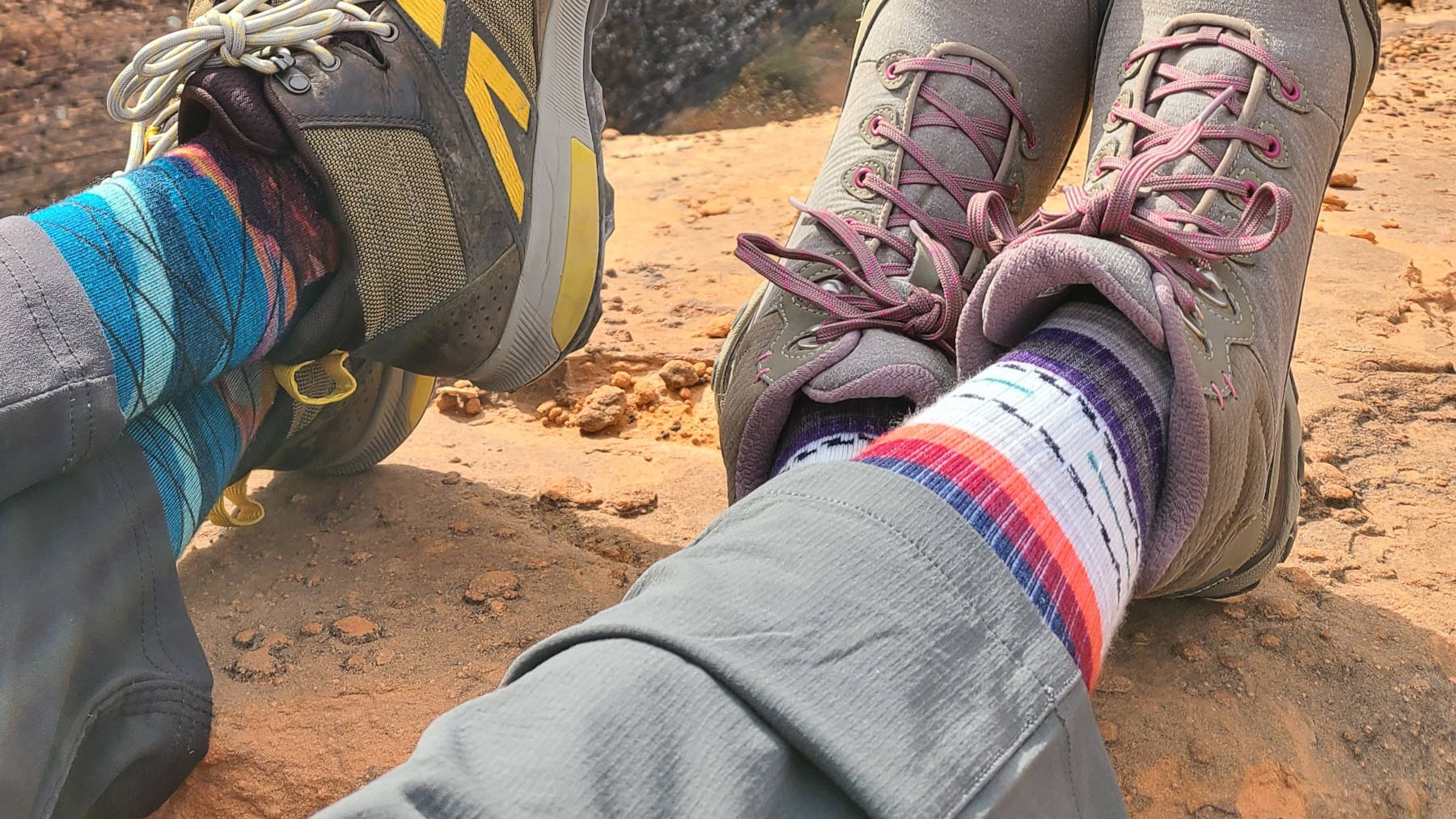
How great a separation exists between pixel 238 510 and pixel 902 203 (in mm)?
1003

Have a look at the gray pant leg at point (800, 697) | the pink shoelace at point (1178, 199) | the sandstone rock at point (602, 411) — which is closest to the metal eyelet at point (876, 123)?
the pink shoelace at point (1178, 199)

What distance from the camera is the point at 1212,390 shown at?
2.99ft

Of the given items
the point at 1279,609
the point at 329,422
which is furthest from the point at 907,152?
the point at 329,422

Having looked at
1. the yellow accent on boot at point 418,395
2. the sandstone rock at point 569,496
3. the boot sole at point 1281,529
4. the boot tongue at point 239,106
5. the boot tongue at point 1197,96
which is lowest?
the sandstone rock at point 569,496

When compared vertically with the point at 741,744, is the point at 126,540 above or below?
below

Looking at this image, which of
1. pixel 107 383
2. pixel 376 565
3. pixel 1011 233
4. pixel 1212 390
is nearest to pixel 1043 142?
pixel 1011 233

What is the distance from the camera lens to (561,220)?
1.52 m

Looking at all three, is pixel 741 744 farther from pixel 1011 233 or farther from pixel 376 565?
pixel 376 565

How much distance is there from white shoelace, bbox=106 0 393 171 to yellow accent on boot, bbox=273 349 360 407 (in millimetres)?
280

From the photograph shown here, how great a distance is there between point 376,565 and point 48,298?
625mm

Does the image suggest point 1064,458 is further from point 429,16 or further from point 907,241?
point 429,16

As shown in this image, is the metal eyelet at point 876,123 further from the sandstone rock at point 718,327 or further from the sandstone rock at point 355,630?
the sandstone rock at point 355,630

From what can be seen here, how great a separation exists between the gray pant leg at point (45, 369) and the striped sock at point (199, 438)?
15 centimetres

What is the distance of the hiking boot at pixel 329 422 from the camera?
1371 mm
